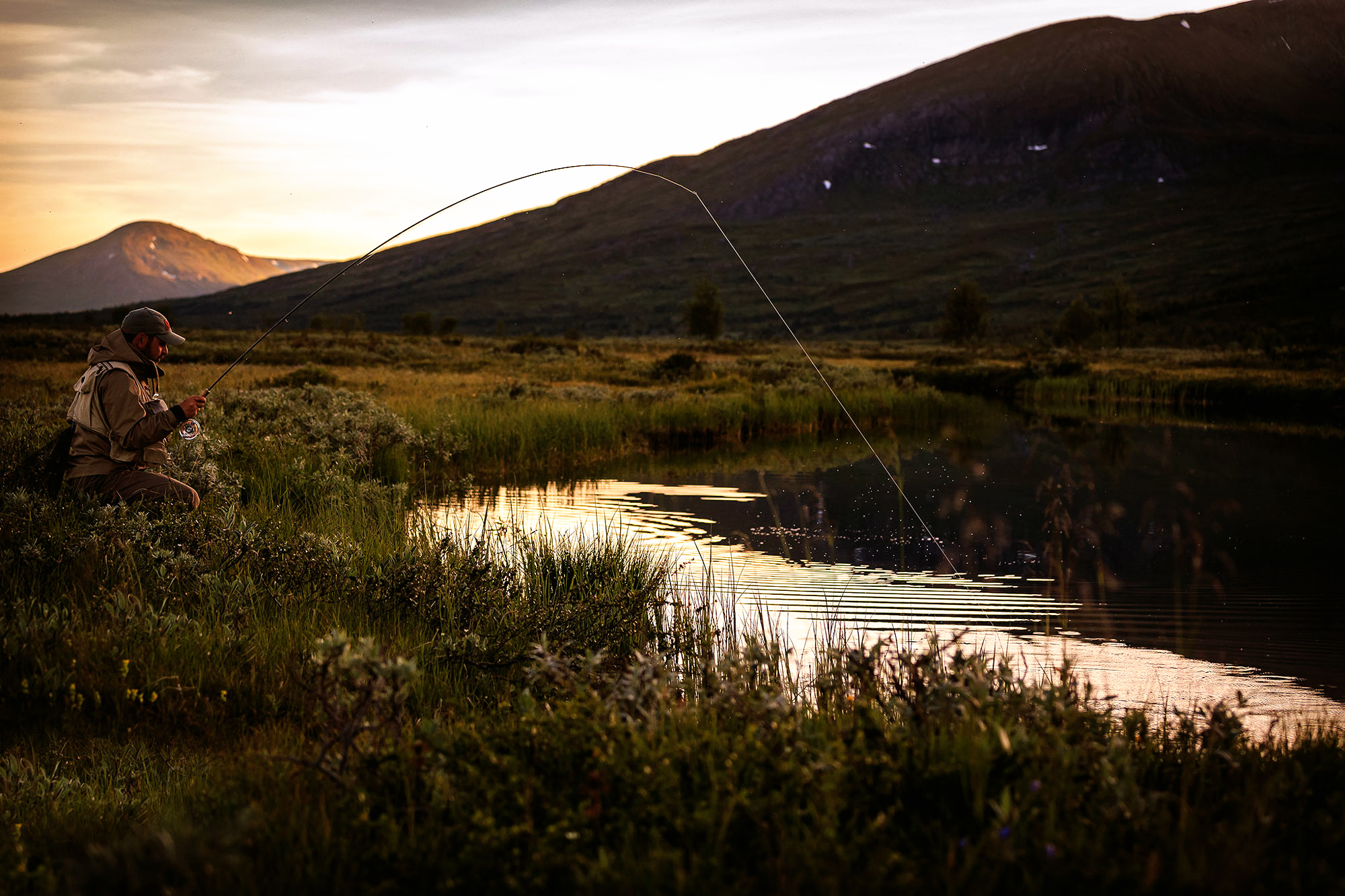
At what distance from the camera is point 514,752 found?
12.5 ft

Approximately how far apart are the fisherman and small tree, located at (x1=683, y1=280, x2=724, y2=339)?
87772mm

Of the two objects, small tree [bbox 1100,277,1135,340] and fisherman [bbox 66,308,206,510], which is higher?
small tree [bbox 1100,277,1135,340]

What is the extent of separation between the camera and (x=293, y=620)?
6.29 metres

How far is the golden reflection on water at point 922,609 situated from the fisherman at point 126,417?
3.10 metres

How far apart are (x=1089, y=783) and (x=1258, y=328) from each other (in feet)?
338

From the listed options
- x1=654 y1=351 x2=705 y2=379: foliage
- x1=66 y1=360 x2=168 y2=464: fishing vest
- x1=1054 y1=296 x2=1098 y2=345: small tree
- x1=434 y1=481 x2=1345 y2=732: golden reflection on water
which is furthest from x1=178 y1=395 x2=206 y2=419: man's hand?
x1=1054 y1=296 x2=1098 y2=345: small tree

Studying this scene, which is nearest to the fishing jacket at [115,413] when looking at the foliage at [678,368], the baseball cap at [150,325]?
the baseball cap at [150,325]

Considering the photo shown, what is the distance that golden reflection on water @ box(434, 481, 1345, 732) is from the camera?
725 cm

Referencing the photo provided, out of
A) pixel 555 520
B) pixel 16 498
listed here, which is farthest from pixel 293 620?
pixel 555 520

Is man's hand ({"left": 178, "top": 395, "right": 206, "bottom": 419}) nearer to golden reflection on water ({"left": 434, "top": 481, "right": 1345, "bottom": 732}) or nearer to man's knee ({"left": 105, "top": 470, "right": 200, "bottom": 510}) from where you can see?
man's knee ({"left": 105, "top": 470, "right": 200, "bottom": 510})

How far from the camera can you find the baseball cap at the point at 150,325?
24.0 feet

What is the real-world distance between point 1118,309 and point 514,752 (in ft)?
296

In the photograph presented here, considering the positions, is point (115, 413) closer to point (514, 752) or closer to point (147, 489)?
point (147, 489)

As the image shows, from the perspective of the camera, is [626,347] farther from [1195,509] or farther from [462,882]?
[462,882]
